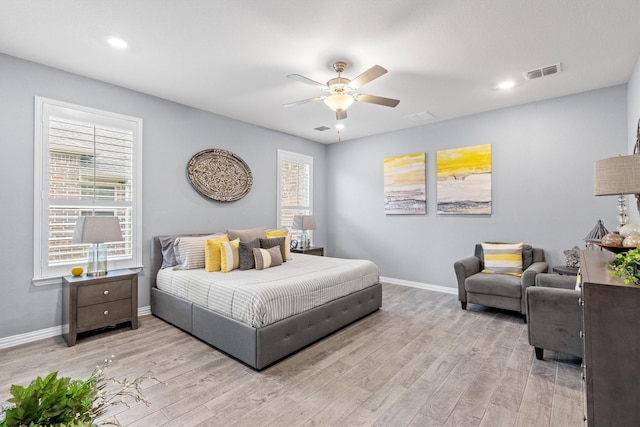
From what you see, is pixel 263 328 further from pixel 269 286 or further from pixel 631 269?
pixel 631 269

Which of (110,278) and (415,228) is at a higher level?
(415,228)

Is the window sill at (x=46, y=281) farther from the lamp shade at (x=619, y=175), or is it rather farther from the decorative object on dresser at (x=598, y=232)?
the decorative object on dresser at (x=598, y=232)

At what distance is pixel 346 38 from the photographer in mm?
2652

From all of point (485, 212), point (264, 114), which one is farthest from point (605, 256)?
point (264, 114)

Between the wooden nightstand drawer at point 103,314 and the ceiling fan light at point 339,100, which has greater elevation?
the ceiling fan light at point 339,100

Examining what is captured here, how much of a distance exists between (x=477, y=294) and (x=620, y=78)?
A: 2.94 metres

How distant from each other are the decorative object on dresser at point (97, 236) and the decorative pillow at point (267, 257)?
1472 mm

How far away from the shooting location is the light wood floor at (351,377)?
6.55 feet

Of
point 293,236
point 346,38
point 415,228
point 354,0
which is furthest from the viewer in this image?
point 293,236

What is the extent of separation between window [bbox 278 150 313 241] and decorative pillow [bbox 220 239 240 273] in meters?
2.01

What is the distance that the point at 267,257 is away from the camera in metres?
3.75

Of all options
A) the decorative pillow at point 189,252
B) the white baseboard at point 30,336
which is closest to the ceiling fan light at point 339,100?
the decorative pillow at point 189,252

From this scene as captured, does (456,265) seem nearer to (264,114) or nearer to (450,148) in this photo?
(450,148)

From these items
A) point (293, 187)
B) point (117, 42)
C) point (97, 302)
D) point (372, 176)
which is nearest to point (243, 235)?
point (97, 302)
